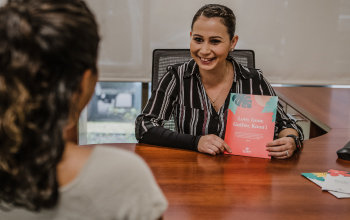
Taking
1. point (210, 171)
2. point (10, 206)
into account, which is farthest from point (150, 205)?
point (210, 171)

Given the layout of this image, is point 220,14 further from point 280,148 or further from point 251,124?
point 280,148

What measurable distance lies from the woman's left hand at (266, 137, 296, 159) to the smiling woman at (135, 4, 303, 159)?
172 mm

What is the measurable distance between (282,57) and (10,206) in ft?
9.05

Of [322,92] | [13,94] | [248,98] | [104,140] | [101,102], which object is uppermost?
[13,94]

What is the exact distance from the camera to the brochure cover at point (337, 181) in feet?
Result: 3.55

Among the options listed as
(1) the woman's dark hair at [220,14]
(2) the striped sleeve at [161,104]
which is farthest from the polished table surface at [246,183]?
(1) the woman's dark hair at [220,14]

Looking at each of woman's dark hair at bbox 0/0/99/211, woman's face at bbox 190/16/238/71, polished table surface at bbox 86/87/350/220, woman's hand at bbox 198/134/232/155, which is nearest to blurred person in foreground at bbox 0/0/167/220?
woman's dark hair at bbox 0/0/99/211

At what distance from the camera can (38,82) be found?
18.9 inches

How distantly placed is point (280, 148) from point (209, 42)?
0.59 meters

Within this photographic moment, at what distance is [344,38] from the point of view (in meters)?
3.00

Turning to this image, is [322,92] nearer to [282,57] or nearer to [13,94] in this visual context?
[282,57]

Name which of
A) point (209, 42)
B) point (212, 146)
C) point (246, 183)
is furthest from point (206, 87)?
point (246, 183)

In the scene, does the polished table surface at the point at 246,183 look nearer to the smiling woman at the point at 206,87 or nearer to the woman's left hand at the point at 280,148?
the woman's left hand at the point at 280,148

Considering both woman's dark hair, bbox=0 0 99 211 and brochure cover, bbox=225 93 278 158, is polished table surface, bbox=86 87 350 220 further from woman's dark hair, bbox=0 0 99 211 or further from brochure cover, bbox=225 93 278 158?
woman's dark hair, bbox=0 0 99 211
